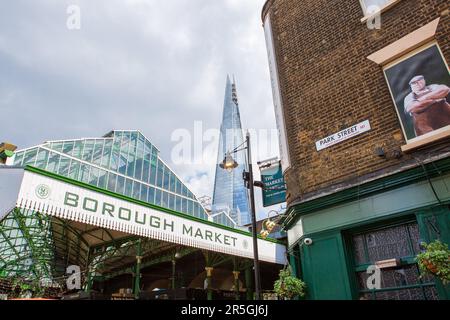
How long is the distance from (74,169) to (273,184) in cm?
1695

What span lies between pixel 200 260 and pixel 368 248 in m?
15.8

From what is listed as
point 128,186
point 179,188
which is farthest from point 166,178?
point 128,186

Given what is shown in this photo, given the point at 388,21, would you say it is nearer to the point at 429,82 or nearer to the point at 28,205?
the point at 429,82

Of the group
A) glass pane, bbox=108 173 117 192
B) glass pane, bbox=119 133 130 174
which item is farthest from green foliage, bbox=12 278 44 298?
glass pane, bbox=119 133 130 174

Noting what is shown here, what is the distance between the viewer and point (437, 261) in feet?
16.1

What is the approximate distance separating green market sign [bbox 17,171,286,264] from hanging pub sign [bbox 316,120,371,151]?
221 inches

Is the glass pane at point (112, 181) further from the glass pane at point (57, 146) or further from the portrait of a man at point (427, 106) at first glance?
the portrait of a man at point (427, 106)

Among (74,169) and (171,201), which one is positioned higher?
(74,169)

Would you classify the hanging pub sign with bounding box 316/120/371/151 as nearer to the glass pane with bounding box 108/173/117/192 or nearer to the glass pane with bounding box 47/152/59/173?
the glass pane with bounding box 47/152/59/173

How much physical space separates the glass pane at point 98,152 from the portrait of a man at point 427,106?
2245 centimetres

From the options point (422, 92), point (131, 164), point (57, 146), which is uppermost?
point (131, 164)

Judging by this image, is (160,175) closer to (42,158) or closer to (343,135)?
(42,158)

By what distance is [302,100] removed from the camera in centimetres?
870

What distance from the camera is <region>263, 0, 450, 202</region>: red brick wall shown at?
675 centimetres
